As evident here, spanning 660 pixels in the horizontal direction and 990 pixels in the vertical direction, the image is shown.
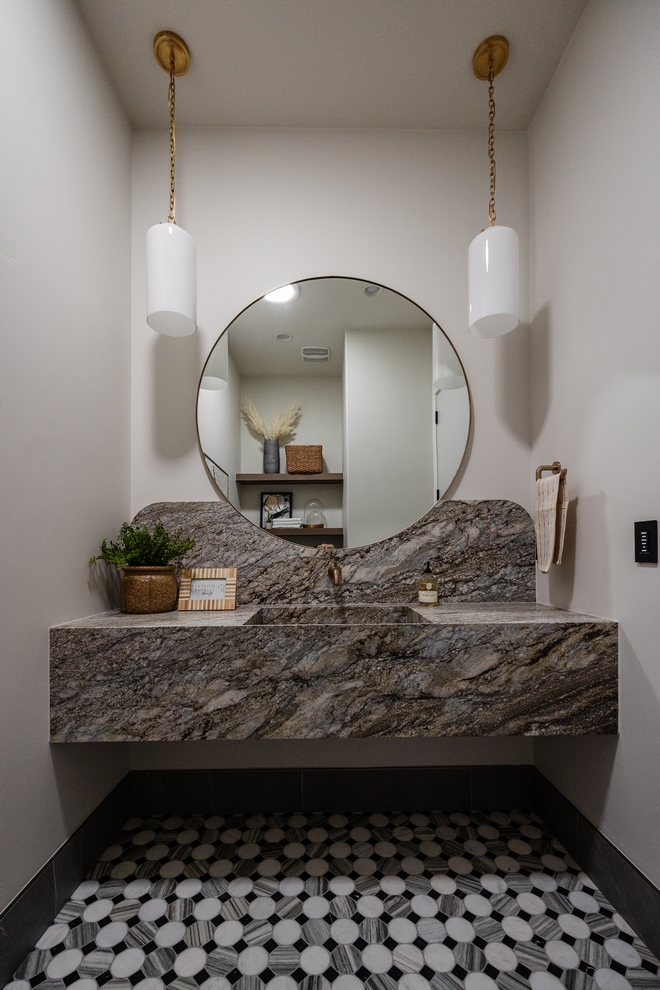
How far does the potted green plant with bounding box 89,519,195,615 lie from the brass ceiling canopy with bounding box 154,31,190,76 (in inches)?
61.1

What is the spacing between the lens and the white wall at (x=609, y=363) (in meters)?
1.37

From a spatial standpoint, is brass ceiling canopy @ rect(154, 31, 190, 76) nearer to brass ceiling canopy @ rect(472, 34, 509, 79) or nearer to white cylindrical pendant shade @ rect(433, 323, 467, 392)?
brass ceiling canopy @ rect(472, 34, 509, 79)

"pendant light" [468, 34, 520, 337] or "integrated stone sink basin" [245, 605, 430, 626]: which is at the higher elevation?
"pendant light" [468, 34, 520, 337]

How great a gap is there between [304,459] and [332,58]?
1346mm

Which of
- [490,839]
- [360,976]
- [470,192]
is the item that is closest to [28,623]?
[360,976]

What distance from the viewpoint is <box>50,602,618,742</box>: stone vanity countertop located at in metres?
1.49

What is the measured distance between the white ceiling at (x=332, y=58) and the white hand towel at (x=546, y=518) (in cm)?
141

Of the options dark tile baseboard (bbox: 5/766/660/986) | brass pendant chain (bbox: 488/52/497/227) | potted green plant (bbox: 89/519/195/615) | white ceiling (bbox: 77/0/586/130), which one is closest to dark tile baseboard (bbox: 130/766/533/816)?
dark tile baseboard (bbox: 5/766/660/986)

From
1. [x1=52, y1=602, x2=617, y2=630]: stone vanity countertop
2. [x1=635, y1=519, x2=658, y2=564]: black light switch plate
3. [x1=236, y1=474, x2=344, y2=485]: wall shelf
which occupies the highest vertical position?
[x1=236, y1=474, x2=344, y2=485]: wall shelf

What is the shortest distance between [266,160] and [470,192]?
0.80 m

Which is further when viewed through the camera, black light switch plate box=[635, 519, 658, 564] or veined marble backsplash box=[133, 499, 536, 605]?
veined marble backsplash box=[133, 499, 536, 605]

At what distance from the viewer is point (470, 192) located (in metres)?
2.14

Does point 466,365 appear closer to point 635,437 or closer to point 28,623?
point 635,437

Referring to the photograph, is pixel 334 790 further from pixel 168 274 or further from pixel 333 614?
pixel 168 274
